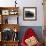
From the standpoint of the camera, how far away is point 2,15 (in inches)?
229

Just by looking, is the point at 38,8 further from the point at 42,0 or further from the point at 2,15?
the point at 2,15

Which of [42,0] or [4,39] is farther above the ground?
[42,0]

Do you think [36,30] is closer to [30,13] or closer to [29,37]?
[29,37]

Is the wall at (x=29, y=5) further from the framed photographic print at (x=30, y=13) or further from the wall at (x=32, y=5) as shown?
the framed photographic print at (x=30, y=13)

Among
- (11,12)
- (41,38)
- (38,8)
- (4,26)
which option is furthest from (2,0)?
(41,38)

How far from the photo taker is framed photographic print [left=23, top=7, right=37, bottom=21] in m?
5.93

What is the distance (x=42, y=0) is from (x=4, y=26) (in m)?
1.70

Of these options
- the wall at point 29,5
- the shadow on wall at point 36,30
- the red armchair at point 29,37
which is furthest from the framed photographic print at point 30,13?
the red armchair at point 29,37

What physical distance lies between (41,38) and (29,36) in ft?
1.68

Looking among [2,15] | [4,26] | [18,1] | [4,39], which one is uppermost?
[18,1]

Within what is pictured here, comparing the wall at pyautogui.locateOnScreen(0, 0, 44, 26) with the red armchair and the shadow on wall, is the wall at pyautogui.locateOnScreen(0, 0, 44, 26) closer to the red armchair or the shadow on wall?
the shadow on wall

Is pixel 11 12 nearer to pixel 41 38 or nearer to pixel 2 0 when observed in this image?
pixel 2 0

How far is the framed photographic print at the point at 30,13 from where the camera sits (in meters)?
5.93

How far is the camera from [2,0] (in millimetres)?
5980
